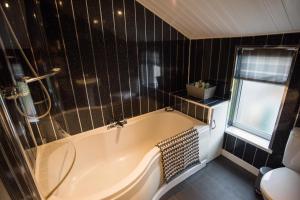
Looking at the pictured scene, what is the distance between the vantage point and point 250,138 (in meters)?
1.99

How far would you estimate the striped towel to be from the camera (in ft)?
5.36

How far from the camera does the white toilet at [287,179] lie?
4.08 feet

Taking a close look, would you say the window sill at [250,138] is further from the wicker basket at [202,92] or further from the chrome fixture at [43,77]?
the chrome fixture at [43,77]

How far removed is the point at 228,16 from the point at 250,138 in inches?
57.0

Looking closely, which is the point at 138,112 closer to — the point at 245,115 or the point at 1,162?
the point at 245,115

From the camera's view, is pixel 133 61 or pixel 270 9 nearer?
pixel 270 9

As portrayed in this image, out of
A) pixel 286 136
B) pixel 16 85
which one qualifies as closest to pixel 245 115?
pixel 286 136

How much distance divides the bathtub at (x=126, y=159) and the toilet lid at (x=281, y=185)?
742 millimetres

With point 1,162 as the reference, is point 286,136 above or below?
below

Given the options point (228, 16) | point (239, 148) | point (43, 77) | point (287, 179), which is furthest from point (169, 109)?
point (43, 77)

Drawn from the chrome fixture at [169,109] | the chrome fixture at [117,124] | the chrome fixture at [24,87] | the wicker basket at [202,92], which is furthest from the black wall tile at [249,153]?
Answer: the chrome fixture at [24,87]

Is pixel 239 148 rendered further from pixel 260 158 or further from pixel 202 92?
pixel 202 92

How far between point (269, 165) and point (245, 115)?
64 cm

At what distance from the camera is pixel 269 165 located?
1.83 metres
